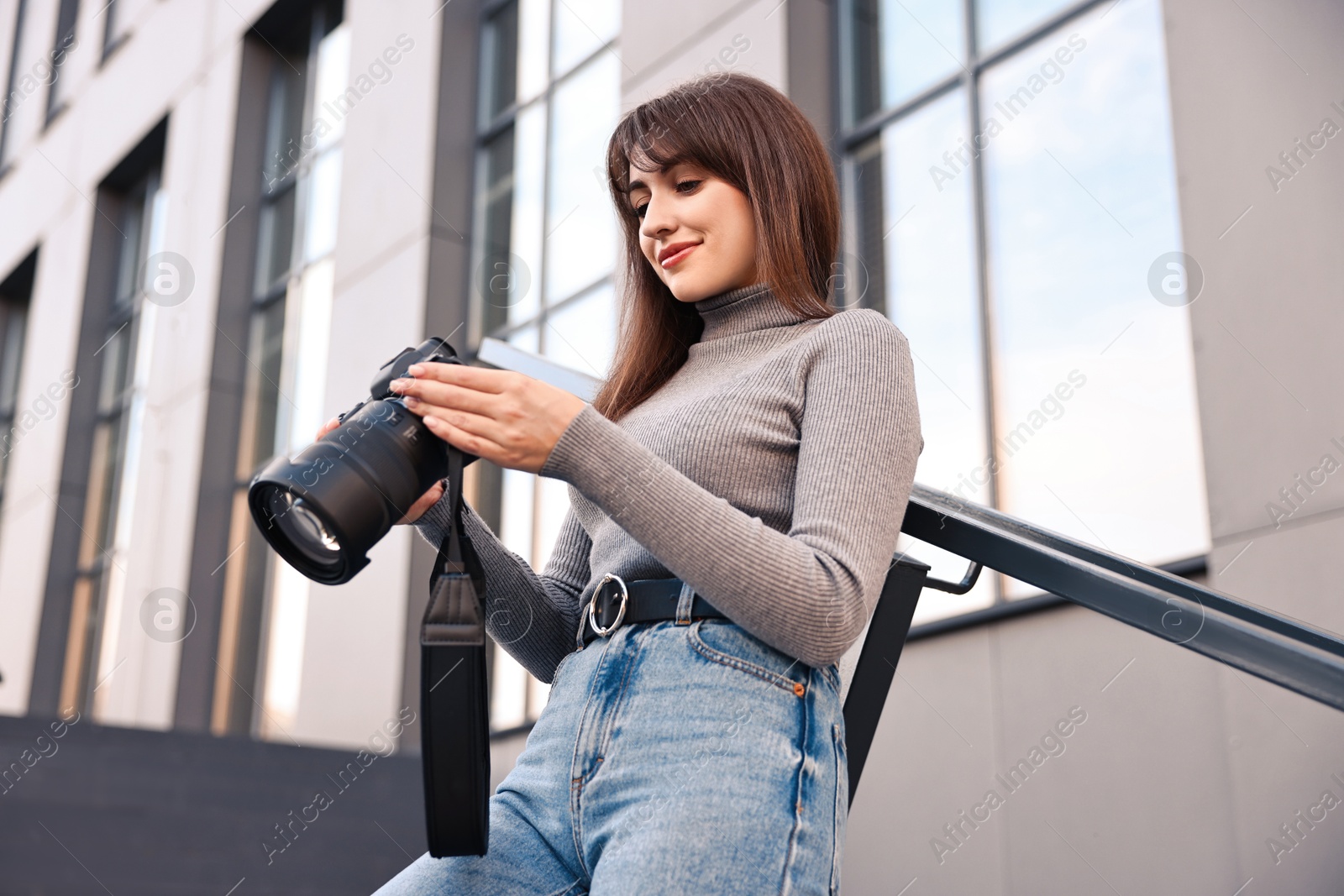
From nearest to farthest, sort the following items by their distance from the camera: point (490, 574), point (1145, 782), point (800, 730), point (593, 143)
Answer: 1. point (800, 730)
2. point (490, 574)
3. point (1145, 782)
4. point (593, 143)

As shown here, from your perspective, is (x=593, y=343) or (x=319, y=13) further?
(x=319, y=13)

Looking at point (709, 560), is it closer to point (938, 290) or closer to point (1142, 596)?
point (1142, 596)

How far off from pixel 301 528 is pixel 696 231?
0.57 meters

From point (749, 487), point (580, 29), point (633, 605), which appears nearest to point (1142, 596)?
point (749, 487)

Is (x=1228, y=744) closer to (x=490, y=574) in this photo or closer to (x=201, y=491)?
(x=490, y=574)

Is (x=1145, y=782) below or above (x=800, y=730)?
below

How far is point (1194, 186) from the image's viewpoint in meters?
3.24

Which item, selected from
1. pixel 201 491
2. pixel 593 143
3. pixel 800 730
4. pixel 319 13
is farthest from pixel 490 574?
pixel 319 13

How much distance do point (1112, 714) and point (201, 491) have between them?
7.19m

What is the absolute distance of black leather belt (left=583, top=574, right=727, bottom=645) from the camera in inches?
47.4

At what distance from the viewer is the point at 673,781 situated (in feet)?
3.63

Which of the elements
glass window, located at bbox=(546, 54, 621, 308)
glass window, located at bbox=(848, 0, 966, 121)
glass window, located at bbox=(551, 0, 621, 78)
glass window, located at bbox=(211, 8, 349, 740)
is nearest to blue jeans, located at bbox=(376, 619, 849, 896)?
glass window, located at bbox=(848, 0, 966, 121)

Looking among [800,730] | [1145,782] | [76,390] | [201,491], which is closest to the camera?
[800,730]

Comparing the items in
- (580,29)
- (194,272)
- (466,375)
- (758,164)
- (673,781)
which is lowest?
(673,781)
